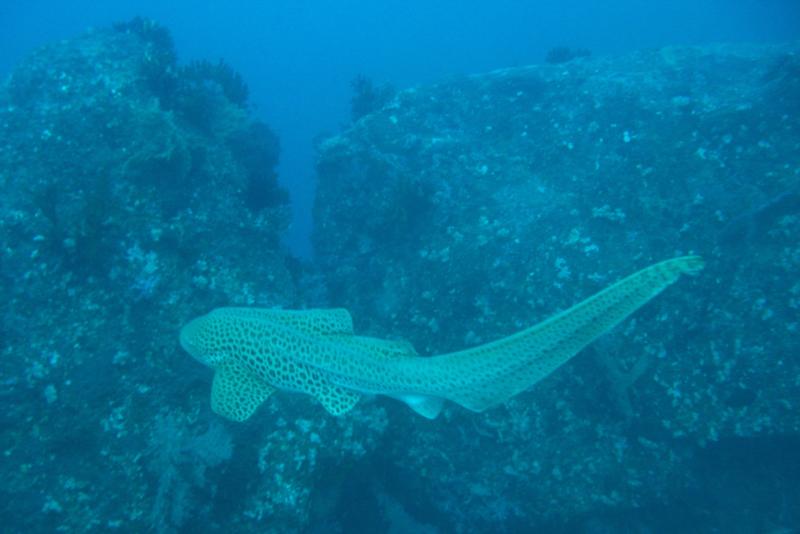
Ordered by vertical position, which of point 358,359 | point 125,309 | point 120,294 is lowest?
point 358,359

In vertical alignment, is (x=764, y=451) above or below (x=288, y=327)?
below

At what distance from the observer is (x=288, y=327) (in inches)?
204

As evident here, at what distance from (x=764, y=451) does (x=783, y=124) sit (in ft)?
16.9

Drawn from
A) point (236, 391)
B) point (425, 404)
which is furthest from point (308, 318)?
point (425, 404)

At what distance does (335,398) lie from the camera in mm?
5215

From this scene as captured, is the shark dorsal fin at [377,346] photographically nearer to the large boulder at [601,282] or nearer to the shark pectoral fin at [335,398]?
the shark pectoral fin at [335,398]

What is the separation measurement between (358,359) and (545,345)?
211 cm

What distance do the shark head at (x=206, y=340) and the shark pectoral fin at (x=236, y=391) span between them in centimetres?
15

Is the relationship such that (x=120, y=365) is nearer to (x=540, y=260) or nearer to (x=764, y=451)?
(x=540, y=260)

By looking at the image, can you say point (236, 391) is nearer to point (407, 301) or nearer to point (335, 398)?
point (335, 398)

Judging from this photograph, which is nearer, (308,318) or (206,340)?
(206,340)

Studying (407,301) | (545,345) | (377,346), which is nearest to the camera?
(545,345)

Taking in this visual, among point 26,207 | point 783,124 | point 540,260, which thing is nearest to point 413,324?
point 540,260

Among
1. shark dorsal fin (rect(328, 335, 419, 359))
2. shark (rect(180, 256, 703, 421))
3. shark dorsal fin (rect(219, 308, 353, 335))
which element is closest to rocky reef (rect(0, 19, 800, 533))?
shark (rect(180, 256, 703, 421))
